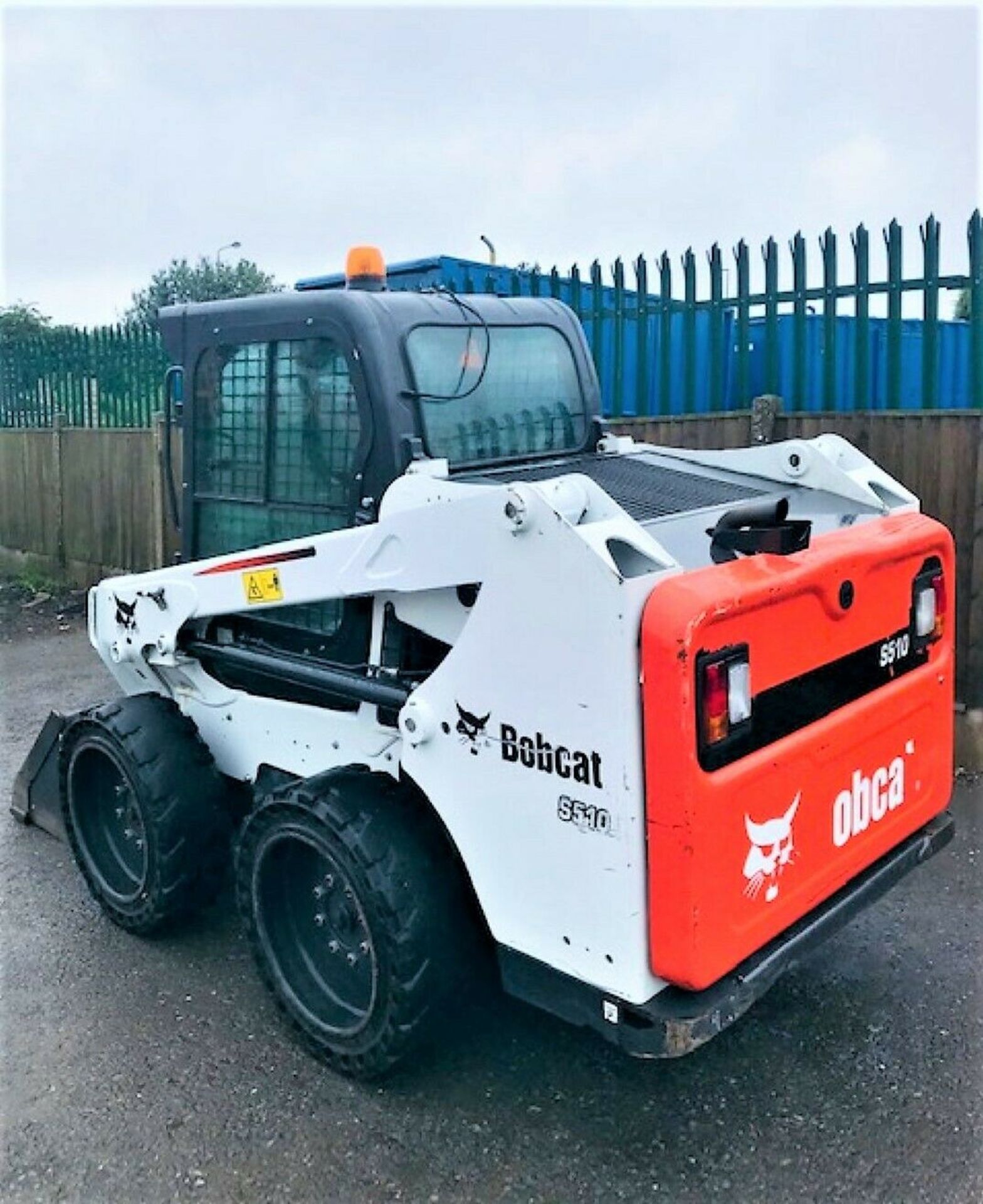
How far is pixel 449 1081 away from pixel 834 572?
1.63 m

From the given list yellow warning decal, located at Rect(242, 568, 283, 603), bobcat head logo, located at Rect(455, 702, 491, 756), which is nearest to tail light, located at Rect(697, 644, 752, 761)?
bobcat head logo, located at Rect(455, 702, 491, 756)

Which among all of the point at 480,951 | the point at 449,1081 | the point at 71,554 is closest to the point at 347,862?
the point at 480,951

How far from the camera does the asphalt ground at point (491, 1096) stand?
2.66 m

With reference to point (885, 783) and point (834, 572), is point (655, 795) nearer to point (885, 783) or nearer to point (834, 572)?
point (834, 572)

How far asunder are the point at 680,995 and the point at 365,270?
2.31m

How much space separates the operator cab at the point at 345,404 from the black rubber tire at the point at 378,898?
44 cm

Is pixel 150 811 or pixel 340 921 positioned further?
pixel 150 811

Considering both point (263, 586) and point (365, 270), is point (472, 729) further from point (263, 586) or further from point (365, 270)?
point (365, 270)

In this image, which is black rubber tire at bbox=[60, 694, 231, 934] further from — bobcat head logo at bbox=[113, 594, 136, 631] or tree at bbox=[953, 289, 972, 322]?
tree at bbox=[953, 289, 972, 322]

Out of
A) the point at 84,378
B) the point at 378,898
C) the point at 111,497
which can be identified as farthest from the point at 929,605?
the point at 84,378

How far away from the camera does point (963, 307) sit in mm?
5527

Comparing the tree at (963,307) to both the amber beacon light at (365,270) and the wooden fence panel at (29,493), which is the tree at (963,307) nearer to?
the amber beacon light at (365,270)

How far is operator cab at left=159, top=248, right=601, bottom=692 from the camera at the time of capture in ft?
10.5

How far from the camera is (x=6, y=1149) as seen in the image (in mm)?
2838
